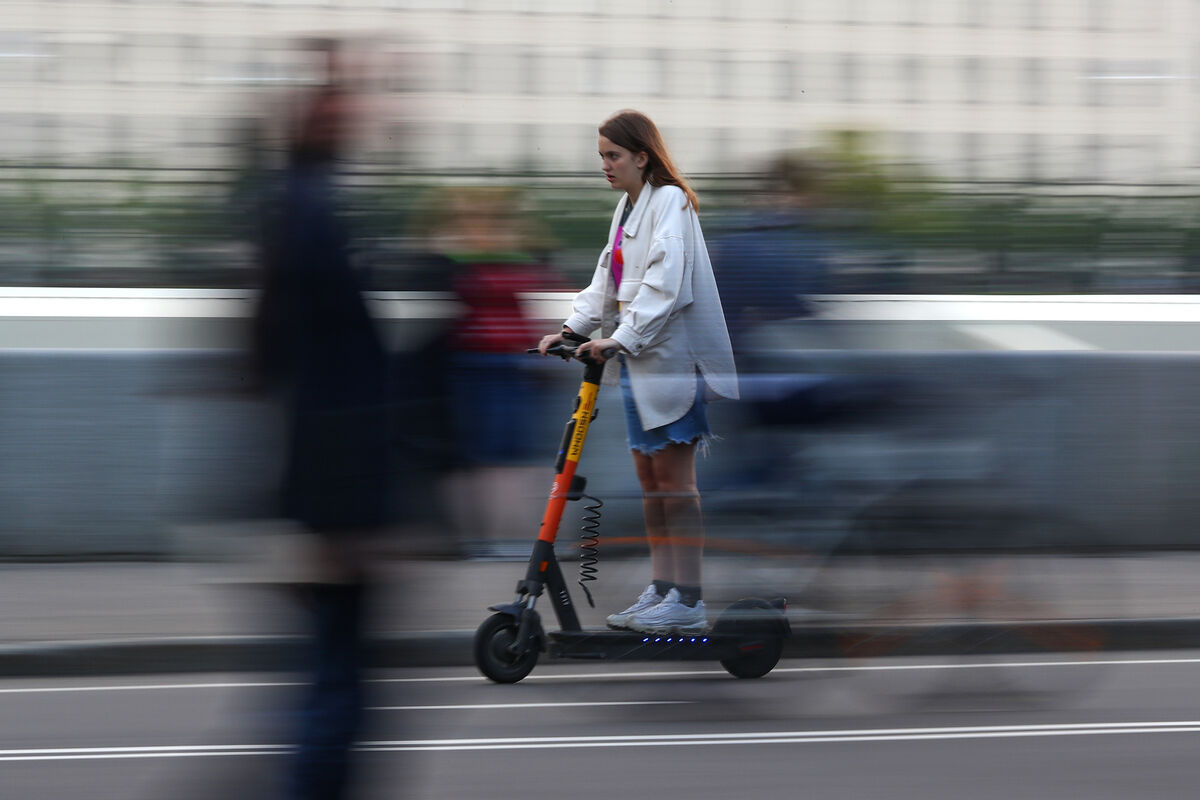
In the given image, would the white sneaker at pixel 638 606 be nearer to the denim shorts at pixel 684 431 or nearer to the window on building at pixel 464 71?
the denim shorts at pixel 684 431

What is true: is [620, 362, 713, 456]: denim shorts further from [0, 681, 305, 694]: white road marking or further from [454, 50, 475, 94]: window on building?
[454, 50, 475, 94]: window on building

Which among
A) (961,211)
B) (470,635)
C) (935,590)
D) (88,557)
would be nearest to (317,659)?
(935,590)

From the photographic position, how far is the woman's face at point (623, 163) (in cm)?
530

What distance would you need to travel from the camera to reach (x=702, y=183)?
8.34 m

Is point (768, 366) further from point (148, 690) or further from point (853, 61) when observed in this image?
point (853, 61)

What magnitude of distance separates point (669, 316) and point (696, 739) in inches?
51.6

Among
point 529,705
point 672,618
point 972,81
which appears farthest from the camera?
point 972,81

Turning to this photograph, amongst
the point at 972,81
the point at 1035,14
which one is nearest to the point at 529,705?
the point at 972,81

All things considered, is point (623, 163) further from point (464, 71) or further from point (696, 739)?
point (464, 71)

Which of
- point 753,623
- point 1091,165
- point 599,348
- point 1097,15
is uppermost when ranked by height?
point 1097,15

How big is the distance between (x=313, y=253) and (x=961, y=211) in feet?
20.5

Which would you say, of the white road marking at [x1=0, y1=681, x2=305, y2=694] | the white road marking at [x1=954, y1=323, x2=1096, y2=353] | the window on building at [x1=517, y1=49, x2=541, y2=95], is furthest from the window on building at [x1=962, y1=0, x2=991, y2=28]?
the white road marking at [x1=0, y1=681, x2=305, y2=694]

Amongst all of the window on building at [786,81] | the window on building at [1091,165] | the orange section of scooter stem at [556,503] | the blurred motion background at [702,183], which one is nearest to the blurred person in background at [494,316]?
the blurred motion background at [702,183]

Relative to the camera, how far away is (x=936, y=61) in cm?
866
